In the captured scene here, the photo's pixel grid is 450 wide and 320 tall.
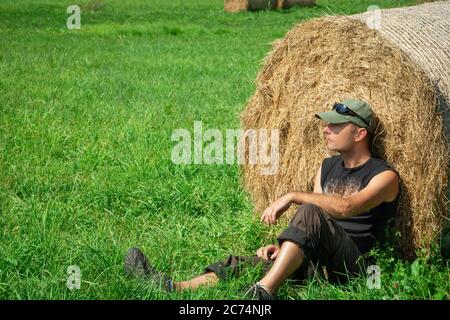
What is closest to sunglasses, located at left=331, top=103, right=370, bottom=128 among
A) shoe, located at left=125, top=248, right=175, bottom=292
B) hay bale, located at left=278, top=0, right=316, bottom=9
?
shoe, located at left=125, top=248, right=175, bottom=292

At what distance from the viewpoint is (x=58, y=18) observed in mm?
25984

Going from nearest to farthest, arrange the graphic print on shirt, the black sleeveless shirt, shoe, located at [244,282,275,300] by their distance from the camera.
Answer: shoe, located at [244,282,275,300], the black sleeveless shirt, the graphic print on shirt

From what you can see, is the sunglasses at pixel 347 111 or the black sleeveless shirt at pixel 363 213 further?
the sunglasses at pixel 347 111

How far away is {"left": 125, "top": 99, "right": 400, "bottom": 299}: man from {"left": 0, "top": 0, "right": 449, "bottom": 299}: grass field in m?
0.14

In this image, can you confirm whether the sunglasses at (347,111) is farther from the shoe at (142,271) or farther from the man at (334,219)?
the shoe at (142,271)

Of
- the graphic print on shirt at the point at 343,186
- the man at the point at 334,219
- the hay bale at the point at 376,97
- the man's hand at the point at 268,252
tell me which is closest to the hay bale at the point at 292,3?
the hay bale at the point at 376,97

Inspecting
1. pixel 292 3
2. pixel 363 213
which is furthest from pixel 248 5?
pixel 363 213

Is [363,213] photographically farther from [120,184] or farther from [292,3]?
[292,3]

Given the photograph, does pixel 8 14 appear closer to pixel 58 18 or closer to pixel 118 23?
pixel 58 18

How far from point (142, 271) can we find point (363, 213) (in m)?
1.55

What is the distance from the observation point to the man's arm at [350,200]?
540 cm

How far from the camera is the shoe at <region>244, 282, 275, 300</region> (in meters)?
5.00

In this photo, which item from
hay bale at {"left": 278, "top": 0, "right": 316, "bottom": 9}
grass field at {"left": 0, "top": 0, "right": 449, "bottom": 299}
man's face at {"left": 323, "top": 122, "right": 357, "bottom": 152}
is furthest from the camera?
hay bale at {"left": 278, "top": 0, "right": 316, "bottom": 9}

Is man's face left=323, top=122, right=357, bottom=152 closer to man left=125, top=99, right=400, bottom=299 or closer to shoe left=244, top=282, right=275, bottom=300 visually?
man left=125, top=99, right=400, bottom=299
